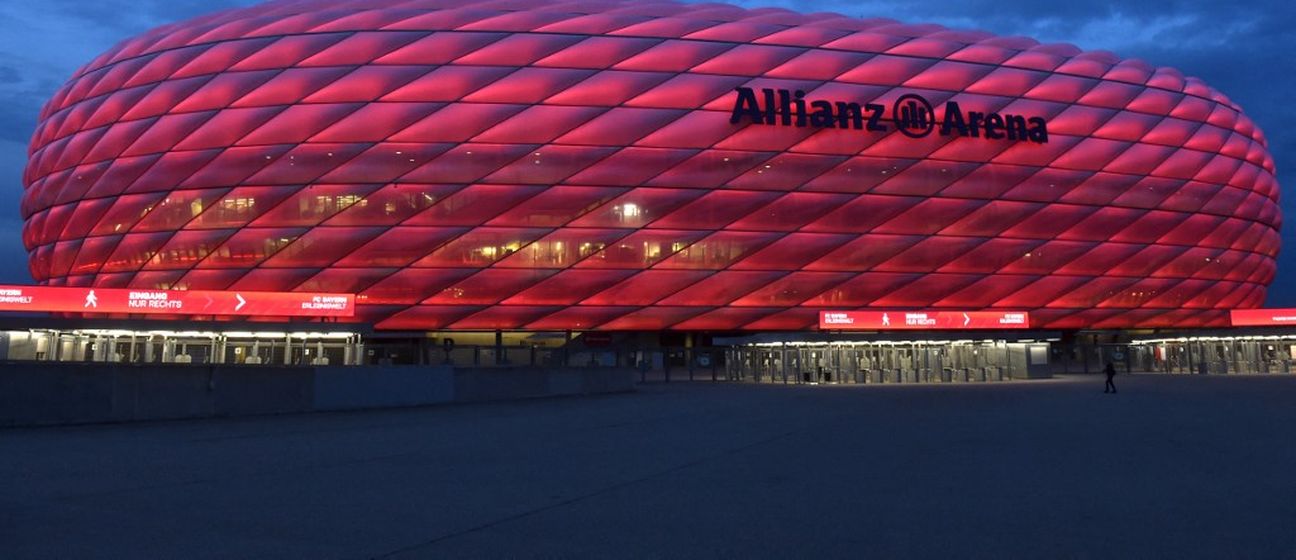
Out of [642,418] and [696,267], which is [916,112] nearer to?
[696,267]

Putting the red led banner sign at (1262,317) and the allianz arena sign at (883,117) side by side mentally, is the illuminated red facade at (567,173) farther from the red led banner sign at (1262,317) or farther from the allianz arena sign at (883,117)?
the red led banner sign at (1262,317)

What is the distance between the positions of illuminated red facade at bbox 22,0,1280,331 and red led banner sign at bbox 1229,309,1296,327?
29.7 ft

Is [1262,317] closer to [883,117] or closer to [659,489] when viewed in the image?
[883,117]

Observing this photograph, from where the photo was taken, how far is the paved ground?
18.6 ft

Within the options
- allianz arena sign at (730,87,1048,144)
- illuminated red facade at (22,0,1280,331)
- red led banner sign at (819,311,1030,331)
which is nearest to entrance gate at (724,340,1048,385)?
red led banner sign at (819,311,1030,331)

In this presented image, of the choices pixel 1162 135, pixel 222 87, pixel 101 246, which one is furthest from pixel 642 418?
pixel 1162 135

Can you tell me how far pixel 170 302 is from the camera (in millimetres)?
35312

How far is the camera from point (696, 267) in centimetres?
4353

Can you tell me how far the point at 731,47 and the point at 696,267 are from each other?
10.8 metres

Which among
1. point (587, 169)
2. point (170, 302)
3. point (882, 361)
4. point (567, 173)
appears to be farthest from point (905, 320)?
point (170, 302)

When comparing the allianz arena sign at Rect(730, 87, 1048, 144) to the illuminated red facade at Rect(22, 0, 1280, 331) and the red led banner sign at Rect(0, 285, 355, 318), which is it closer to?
the illuminated red facade at Rect(22, 0, 1280, 331)

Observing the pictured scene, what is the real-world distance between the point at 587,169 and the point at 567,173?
36.8 inches

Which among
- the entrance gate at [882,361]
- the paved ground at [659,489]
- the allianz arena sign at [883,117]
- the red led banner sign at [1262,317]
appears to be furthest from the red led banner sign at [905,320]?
the paved ground at [659,489]

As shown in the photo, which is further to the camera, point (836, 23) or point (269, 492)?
point (836, 23)
